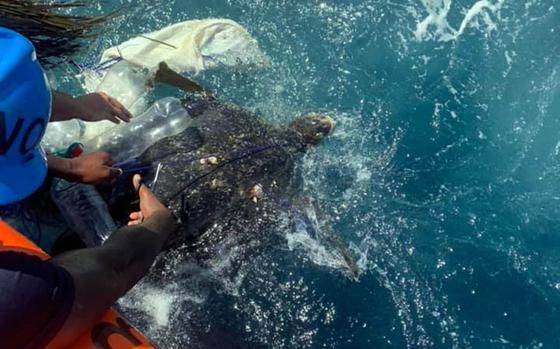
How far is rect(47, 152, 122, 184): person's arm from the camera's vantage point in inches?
108

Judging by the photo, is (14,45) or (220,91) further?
(220,91)

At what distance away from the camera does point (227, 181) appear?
3453mm

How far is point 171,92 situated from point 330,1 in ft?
5.62

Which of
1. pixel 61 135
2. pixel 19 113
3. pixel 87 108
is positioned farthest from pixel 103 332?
pixel 61 135

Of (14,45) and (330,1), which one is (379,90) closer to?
(330,1)

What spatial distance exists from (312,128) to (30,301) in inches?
103

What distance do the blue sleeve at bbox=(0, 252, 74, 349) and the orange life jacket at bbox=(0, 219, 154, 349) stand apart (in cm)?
31

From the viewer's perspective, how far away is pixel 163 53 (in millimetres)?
4453

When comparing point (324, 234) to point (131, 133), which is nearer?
point (131, 133)

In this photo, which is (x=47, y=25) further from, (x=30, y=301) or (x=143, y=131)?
(x=30, y=301)

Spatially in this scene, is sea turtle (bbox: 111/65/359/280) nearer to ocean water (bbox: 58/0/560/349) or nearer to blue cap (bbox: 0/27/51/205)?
ocean water (bbox: 58/0/560/349)

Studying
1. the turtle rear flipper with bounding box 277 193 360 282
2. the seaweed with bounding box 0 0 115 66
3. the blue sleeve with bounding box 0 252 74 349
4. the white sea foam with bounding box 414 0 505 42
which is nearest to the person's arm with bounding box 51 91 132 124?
the seaweed with bounding box 0 0 115 66

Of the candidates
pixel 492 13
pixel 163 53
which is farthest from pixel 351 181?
pixel 492 13

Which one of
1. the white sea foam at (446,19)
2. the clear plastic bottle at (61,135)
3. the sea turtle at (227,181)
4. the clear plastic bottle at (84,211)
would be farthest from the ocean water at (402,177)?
the clear plastic bottle at (61,135)
